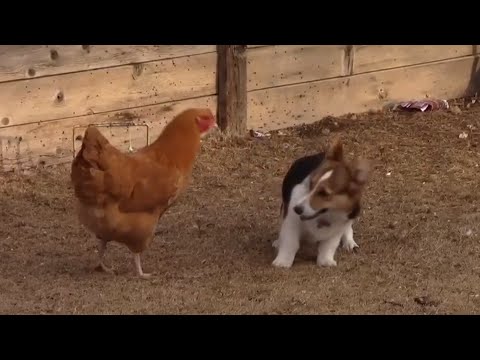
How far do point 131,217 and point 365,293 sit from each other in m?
1.28

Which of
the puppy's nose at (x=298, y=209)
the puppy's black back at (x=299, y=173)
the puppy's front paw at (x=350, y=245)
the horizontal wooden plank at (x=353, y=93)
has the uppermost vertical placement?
the horizontal wooden plank at (x=353, y=93)

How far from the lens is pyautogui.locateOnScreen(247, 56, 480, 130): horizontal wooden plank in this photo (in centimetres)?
845

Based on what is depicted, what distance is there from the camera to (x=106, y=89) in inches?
301

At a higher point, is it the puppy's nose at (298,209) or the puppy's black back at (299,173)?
the puppy's black back at (299,173)

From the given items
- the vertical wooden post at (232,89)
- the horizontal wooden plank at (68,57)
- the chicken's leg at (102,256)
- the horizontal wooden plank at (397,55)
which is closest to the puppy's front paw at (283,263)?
the chicken's leg at (102,256)

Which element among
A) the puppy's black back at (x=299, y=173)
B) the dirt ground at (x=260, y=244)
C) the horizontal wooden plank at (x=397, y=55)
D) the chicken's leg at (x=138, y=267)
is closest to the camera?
the dirt ground at (x=260, y=244)

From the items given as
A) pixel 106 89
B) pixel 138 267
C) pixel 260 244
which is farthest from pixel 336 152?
pixel 106 89

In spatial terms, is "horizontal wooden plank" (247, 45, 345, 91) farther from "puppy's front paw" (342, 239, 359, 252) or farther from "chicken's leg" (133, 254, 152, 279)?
"chicken's leg" (133, 254, 152, 279)

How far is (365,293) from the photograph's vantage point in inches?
210

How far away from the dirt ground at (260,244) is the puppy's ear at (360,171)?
1.78 ft

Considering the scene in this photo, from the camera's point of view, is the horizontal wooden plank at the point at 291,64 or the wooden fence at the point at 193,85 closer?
the wooden fence at the point at 193,85

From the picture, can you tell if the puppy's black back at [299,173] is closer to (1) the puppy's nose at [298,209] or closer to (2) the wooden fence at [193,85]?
(1) the puppy's nose at [298,209]

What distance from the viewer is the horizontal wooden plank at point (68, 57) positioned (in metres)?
7.18

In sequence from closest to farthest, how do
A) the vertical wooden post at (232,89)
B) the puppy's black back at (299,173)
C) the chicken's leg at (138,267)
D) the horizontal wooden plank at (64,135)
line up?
the chicken's leg at (138,267) < the puppy's black back at (299,173) < the horizontal wooden plank at (64,135) < the vertical wooden post at (232,89)
